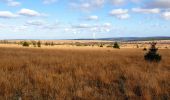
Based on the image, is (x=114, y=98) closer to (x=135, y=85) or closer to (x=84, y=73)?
(x=135, y=85)

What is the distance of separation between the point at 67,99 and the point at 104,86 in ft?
6.77

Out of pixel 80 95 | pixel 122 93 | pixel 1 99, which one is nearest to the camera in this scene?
pixel 1 99

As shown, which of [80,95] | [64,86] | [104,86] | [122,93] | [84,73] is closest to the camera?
[80,95]

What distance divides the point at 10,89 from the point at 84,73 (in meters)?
3.44

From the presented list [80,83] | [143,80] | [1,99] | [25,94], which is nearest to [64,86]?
[80,83]

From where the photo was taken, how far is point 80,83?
780 centimetres

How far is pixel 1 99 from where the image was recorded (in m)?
5.83

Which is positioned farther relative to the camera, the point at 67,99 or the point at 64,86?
the point at 64,86

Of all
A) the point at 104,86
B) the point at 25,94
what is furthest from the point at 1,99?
the point at 104,86

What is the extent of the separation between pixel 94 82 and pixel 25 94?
250 centimetres

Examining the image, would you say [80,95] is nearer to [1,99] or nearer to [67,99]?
[67,99]

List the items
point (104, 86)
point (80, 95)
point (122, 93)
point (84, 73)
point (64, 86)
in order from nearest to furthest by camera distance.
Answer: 1. point (80, 95)
2. point (122, 93)
3. point (64, 86)
4. point (104, 86)
5. point (84, 73)

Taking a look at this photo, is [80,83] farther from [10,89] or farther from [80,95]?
[10,89]

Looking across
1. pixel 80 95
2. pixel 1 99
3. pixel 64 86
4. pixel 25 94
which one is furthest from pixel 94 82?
pixel 1 99
